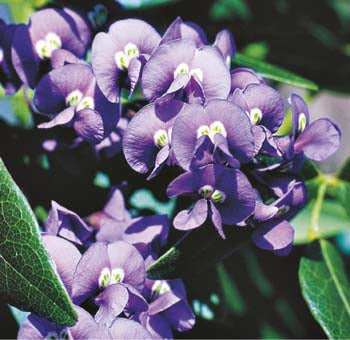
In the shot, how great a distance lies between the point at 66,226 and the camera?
854 mm

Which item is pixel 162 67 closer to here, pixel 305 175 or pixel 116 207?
pixel 116 207

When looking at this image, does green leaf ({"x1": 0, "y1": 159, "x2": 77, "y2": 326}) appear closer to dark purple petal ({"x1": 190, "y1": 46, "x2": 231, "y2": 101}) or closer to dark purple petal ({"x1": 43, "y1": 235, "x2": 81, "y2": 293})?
dark purple petal ({"x1": 43, "y1": 235, "x2": 81, "y2": 293})

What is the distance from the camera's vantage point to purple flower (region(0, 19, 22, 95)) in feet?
3.05

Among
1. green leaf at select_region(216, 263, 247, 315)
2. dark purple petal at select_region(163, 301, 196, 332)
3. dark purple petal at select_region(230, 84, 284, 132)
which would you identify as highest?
dark purple petal at select_region(230, 84, 284, 132)

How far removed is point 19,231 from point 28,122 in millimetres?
471

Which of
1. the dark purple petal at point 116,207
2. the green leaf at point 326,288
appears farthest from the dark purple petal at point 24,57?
the green leaf at point 326,288

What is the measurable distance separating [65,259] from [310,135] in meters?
0.30

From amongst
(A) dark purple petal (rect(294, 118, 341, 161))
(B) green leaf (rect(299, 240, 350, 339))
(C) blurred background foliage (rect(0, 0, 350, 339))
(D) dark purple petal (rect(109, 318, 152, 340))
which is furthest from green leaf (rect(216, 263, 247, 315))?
(D) dark purple petal (rect(109, 318, 152, 340))

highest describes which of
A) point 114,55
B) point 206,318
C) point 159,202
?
point 114,55

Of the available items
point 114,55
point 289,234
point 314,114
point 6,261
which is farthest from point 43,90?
point 314,114

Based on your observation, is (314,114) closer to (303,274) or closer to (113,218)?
(303,274)

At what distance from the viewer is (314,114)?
2074 mm

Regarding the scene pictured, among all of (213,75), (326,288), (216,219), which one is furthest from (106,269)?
(326,288)

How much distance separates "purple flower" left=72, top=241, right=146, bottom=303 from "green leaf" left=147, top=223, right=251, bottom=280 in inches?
0.7
